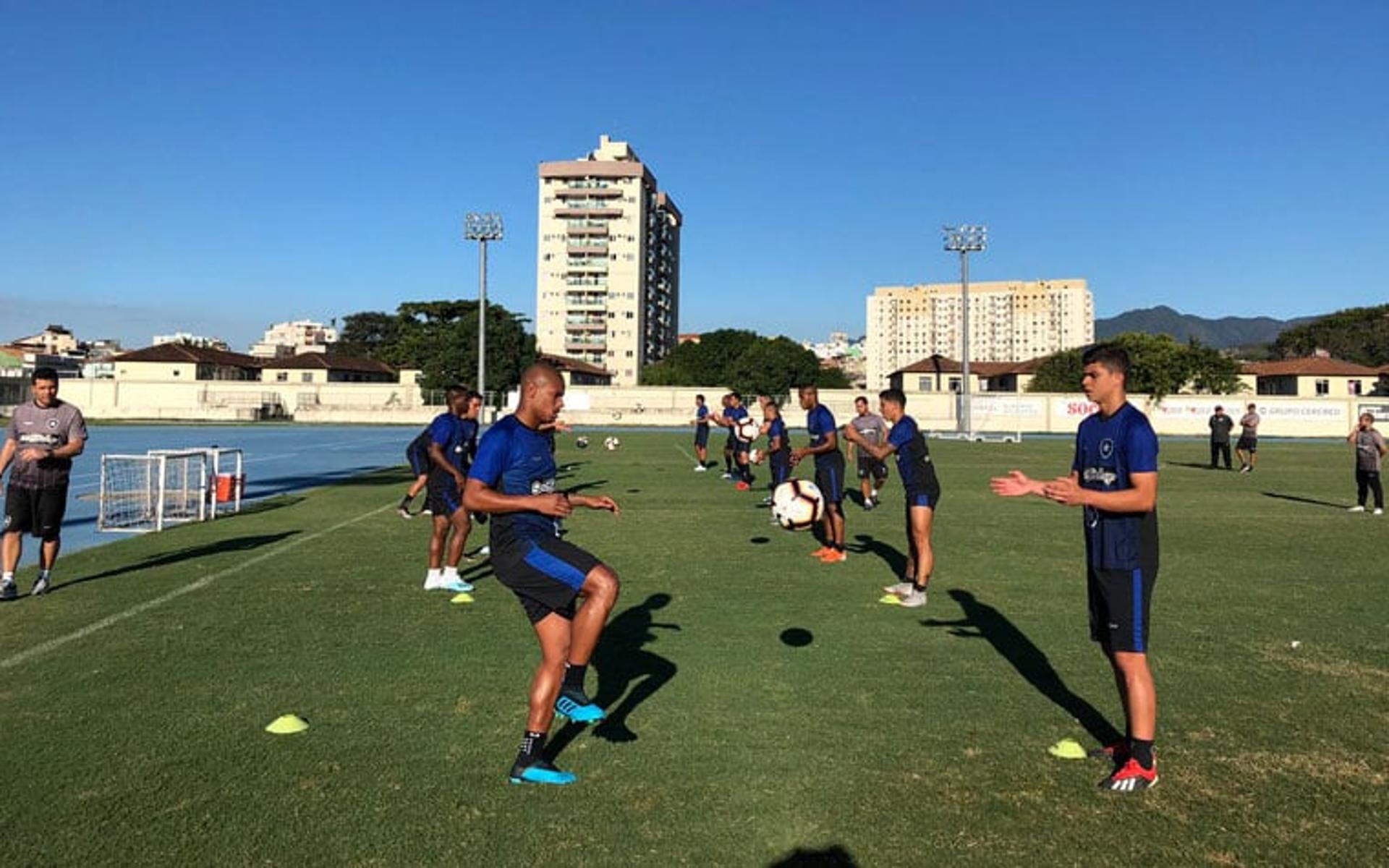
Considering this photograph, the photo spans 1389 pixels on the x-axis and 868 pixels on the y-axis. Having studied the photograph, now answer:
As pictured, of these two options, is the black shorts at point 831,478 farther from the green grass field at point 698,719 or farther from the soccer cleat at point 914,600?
the soccer cleat at point 914,600

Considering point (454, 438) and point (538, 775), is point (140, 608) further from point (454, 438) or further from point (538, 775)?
point (538, 775)

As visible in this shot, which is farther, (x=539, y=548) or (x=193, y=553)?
(x=193, y=553)

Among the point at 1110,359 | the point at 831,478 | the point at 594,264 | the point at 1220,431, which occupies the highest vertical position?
the point at 594,264

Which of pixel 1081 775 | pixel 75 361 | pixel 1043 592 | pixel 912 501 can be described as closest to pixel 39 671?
pixel 1081 775

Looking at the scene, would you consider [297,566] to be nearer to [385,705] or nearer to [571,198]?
[385,705]

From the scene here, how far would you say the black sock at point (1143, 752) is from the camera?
163 inches

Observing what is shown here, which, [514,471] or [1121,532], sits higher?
[514,471]

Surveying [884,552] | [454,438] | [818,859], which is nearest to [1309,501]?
[884,552]

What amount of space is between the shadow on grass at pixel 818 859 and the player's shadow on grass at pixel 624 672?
1433 millimetres

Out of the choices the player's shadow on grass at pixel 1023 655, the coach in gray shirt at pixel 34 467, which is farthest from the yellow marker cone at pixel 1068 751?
the coach in gray shirt at pixel 34 467

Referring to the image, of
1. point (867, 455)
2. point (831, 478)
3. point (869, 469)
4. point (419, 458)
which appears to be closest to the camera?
point (831, 478)

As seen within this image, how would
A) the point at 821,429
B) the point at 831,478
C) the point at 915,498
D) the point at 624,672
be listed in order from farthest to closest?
the point at 821,429 < the point at 831,478 < the point at 915,498 < the point at 624,672

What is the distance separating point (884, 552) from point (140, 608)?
8.45 meters

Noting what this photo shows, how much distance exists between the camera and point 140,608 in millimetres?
7645
